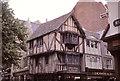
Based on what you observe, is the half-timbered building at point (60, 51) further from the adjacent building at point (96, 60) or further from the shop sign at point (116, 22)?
the shop sign at point (116, 22)

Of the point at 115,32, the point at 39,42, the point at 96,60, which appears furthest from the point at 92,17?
the point at 115,32

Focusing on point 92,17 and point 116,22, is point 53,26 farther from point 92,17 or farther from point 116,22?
point 116,22

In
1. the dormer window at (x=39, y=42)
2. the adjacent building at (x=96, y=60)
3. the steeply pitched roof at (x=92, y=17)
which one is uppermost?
the steeply pitched roof at (x=92, y=17)

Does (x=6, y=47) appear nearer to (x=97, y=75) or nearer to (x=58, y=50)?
(x=58, y=50)

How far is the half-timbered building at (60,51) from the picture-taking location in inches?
815

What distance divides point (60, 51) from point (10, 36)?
23.4 feet

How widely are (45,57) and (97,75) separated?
6.26 meters

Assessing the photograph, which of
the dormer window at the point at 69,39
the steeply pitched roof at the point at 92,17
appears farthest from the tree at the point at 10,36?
the steeply pitched roof at the point at 92,17

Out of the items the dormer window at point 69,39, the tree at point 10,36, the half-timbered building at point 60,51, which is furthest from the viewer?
the dormer window at point 69,39

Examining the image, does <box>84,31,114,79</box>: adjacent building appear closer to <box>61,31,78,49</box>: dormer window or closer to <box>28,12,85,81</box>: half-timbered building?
<box>28,12,85,81</box>: half-timbered building

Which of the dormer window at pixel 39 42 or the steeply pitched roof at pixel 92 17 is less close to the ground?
the steeply pitched roof at pixel 92 17

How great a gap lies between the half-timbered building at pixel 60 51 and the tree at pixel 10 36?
5224mm

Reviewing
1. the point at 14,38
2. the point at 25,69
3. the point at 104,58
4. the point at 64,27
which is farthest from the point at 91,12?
the point at 14,38

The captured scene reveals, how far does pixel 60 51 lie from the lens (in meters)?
20.9
